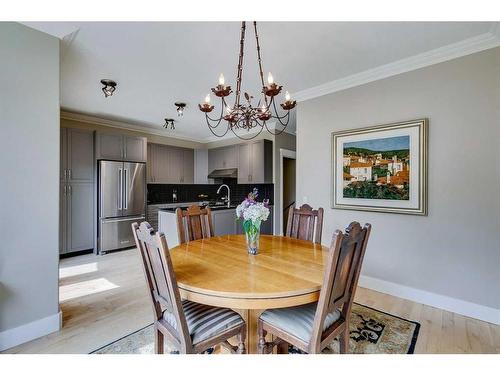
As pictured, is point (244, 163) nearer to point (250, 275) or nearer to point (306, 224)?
point (306, 224)

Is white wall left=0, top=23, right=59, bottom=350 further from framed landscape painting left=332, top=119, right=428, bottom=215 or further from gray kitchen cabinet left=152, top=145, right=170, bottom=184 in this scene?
gray kitchen cabinet left=152, top=145, right=170, bottom=184

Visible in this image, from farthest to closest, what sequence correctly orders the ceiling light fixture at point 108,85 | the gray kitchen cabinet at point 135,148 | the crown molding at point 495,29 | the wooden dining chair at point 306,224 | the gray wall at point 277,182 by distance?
the gray wall at point 277,182 < the gray kitchen cabinet at point 135,148 < the ceiling light fixture at point 108,85 < the wooden dining chair at point 306,224 < the crown molding at point 495,29

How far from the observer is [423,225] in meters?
2.54

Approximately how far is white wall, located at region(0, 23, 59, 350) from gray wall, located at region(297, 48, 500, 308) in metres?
3.06

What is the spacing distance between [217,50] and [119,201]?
3411 millimetres

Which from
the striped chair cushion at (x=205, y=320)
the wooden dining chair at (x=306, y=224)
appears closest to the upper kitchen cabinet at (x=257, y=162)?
the wooden dining chair at (x=306, y=224)

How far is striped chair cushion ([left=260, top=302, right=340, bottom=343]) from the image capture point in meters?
1.30

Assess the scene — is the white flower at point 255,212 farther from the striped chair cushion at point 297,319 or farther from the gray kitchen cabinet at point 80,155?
the gray kitchen cabinet at point 80,155

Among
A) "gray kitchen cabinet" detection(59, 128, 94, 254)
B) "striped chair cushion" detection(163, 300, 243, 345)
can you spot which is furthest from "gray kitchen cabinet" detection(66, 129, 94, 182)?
"striped chair cushion" detection(163, 300, 243, 345)

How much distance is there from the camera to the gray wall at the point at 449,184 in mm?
2191

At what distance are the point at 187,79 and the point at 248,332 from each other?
9.06 ft

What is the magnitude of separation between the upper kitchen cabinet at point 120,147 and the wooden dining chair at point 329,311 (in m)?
4.31
